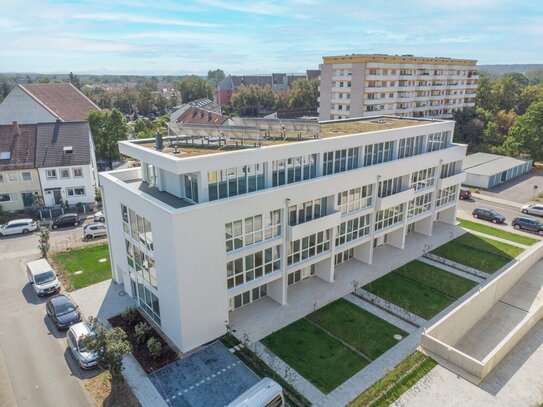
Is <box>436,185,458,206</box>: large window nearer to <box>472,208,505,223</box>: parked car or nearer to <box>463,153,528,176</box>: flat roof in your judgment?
<box>472,208,505,223</box>: parked car

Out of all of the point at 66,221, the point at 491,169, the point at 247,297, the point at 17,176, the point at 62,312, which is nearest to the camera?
the point at 62,312

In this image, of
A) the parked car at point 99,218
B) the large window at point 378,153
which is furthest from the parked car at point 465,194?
the parked car at point 99,218

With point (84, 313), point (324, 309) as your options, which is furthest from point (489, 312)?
point (84, 313)

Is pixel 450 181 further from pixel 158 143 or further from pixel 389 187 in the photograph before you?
pixel 158 143

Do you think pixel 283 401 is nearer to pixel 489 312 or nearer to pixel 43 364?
pixel 43 364

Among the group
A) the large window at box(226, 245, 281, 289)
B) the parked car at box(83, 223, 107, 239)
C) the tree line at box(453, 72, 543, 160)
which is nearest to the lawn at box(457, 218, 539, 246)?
the large window at box(226, 245, 281, 289)

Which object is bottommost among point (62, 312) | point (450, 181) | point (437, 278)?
point (437, 278)

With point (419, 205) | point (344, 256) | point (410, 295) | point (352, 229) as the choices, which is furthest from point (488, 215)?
point (352, 229)
